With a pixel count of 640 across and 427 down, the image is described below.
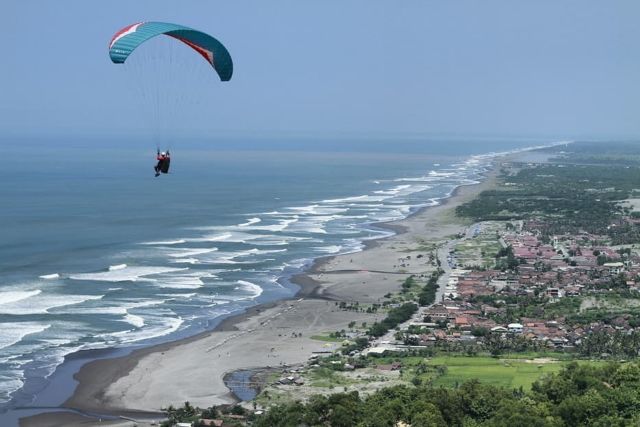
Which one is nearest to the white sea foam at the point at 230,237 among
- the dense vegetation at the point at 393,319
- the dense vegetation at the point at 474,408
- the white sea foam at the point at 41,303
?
the white sea foam at the point at 41,303

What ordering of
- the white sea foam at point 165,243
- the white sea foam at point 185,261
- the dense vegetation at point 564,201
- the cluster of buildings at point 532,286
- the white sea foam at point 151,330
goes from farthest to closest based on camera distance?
the dense vegetation at point 564,201
the white sea foam at point 165,243
the white sea foam at point 185,261
the cluster of buildings at point 532,286
the white sea foam at point 151,330

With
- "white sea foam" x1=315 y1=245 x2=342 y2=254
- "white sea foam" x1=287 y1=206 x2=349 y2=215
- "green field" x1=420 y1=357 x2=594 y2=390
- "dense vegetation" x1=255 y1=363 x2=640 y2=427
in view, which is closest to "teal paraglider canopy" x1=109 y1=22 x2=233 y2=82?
"dense vegetation" x1=255 y1=363 x2=640 y2=427

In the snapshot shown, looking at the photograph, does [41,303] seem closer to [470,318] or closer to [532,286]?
[470,318]

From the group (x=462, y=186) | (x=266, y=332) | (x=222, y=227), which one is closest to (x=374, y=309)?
(x=266, y=332)

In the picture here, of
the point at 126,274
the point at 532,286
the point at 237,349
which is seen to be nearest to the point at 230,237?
the point at 126,274

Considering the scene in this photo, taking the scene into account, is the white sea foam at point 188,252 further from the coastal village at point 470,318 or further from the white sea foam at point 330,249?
the coastal village at point 470,318
